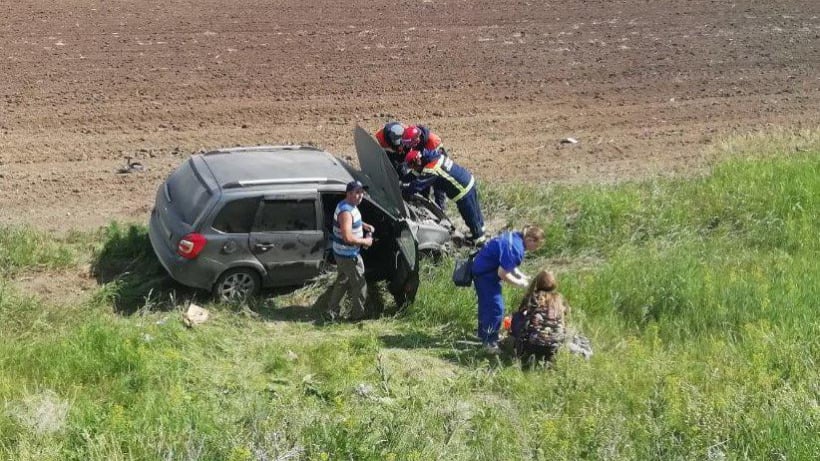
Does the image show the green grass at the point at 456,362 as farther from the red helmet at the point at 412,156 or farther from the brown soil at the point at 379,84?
the brown soil at the point at 379,84

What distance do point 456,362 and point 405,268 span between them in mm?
1312

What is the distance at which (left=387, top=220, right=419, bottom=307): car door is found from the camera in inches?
405

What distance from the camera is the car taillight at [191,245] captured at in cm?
1028

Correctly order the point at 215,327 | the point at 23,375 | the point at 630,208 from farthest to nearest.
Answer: the point at 630,208 → the point at 215,327 → the point at 23,375

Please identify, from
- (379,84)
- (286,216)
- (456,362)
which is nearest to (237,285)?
(286,216)

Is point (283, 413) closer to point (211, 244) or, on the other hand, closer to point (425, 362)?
point (425, 362)

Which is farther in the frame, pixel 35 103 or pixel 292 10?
pixel 292 10

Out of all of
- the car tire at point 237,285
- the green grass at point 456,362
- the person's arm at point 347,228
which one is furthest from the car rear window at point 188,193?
the person's arm at point 347,228

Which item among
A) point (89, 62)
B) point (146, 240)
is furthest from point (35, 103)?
point (146, 240)

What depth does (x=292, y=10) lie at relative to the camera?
21.8 metres

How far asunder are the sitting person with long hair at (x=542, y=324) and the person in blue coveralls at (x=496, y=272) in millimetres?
245

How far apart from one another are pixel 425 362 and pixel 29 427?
3.75m

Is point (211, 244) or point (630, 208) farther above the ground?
point (211, 244)

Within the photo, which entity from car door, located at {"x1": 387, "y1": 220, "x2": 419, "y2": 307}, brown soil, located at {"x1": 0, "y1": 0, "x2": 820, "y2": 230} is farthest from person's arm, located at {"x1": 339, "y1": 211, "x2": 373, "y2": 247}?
brown soil, located at {"x1": 0, "y1": 0, "x2": 820, "y2": 230}
